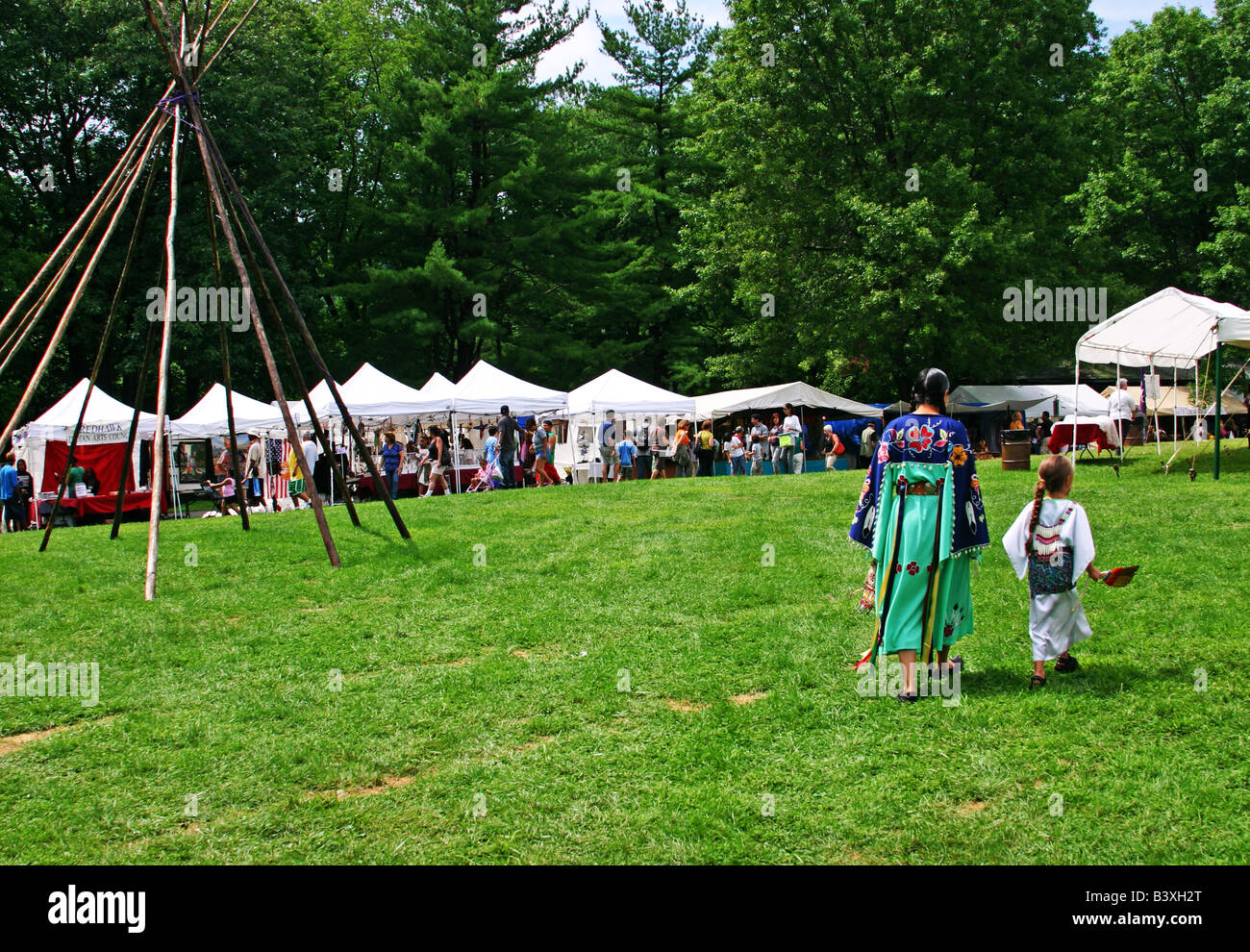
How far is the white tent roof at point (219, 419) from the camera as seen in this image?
2625 centimetres

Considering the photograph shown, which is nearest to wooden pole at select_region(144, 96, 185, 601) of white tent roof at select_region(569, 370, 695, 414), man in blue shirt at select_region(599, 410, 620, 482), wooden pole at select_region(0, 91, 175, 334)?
wooden pole at select_region(0, 91, 175, 334)

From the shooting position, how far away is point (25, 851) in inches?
193

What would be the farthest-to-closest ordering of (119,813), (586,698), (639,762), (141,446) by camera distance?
1. (141,446)
2. (586,698)
3. (639,762)
4. (119,813)

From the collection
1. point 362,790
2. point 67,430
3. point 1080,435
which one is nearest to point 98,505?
point 67,430

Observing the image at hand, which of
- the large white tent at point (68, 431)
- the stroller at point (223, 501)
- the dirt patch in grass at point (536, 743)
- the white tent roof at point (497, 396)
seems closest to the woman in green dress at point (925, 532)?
the dirt patch in grass at point (536, 743)

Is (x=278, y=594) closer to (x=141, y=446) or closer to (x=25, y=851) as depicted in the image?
(x=25, y=851)

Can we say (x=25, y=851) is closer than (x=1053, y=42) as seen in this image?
Yes

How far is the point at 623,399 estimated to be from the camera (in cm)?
2766

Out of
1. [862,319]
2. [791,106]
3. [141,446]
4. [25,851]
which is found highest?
[791,106]

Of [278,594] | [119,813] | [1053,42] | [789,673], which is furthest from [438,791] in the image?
[1053,42]

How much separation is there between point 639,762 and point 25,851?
10.2 ft

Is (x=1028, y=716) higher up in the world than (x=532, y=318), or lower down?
lower down

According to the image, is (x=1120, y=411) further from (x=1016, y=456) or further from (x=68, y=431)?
(x=68, y=431)

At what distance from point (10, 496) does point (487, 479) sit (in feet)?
35.0
